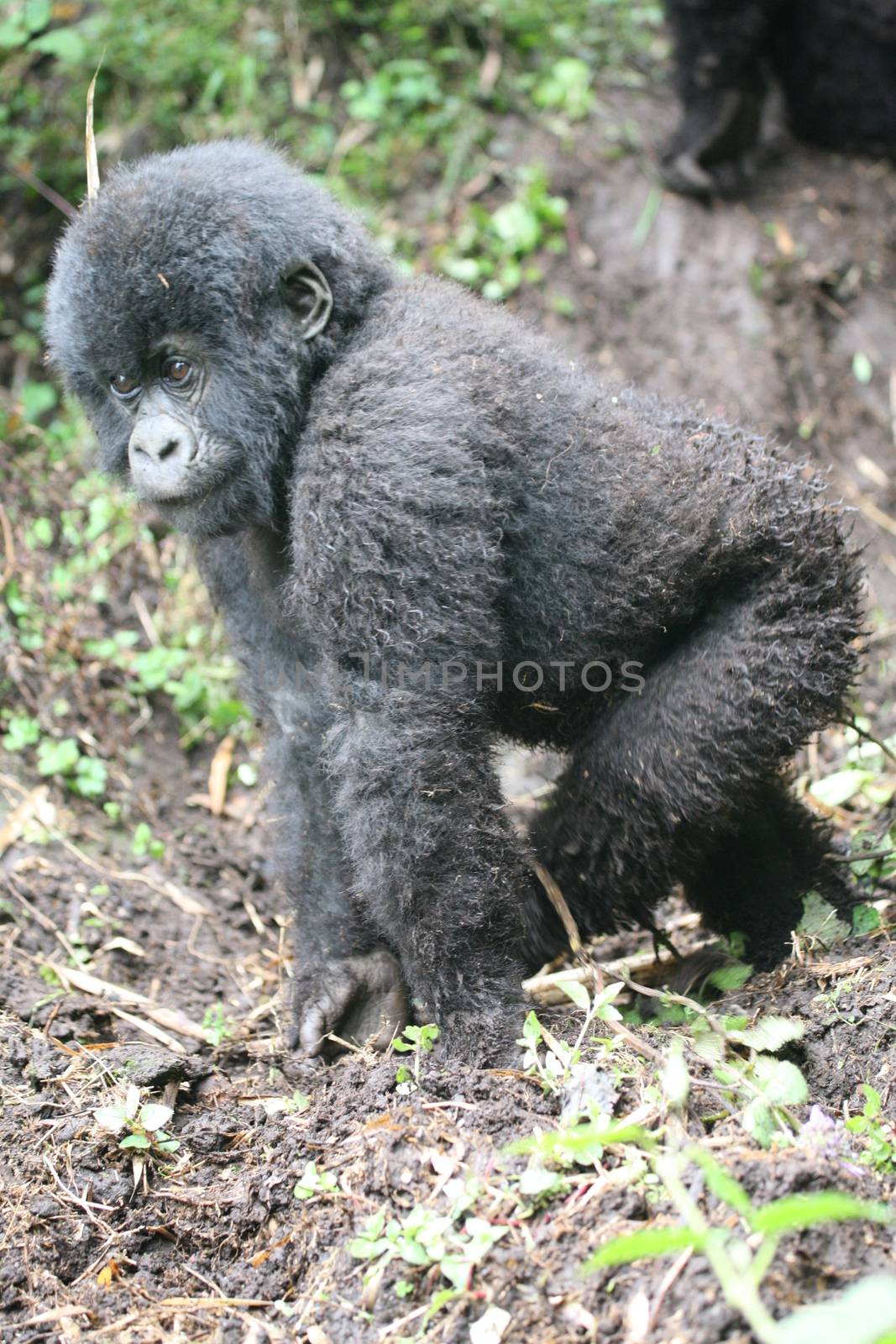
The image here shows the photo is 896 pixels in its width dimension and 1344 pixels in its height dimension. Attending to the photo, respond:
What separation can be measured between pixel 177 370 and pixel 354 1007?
6.64 ft

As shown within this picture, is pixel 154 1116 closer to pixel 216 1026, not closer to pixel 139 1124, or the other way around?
pixel 139 1124

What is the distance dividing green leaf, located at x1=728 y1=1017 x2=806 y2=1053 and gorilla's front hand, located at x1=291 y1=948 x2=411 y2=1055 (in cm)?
101

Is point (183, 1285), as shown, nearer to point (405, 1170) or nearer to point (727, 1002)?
point (405, 1170)

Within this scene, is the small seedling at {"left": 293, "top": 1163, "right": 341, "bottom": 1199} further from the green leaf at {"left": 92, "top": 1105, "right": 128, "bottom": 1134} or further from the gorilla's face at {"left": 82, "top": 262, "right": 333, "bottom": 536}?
the gorilla's face at {"left": 82, "top": 262, "right": 333, "bottom": 536}

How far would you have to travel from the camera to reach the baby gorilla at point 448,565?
344cm

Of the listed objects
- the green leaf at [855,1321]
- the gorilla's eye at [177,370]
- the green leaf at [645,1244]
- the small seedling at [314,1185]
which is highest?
the green leaf at [855,1321]

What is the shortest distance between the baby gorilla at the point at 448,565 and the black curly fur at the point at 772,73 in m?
4.45

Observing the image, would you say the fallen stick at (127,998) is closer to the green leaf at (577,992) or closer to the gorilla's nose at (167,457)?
the green leaf at (577,992)

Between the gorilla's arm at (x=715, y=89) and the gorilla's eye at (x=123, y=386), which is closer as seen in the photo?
the gorilla's eye at (x=123, y=386)

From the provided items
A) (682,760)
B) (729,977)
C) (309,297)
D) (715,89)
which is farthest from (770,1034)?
(715,89)

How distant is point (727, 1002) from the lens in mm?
3850

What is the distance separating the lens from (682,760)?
3701 mm

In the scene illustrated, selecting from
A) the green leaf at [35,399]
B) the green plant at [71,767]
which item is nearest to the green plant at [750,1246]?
the green plant at [71,767]

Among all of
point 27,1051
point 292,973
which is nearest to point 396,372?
point 292,973
